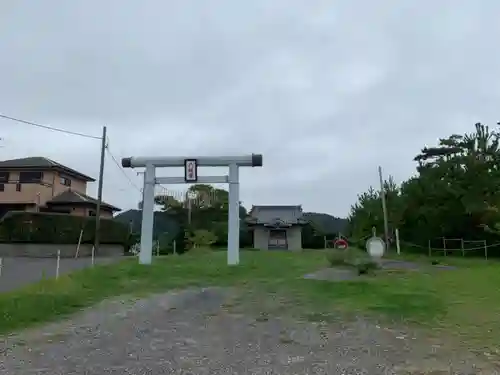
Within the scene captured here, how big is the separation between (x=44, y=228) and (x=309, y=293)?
16.2m

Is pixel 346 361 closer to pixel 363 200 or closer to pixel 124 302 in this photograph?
pixel 124 302

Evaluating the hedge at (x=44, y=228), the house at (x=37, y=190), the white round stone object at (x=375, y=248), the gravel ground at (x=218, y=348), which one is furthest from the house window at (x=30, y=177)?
the gravel ground at (x=218, y=348)

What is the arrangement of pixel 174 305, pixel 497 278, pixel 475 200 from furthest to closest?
pixel 475 200
pixel 497 278
pixel 174 305

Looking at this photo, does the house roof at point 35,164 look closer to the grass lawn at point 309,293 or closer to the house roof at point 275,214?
the house roof at point 275,214

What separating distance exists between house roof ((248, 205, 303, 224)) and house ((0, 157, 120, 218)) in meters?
9.57

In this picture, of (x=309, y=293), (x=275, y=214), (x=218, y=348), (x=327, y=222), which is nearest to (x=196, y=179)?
(x=309, y=293)

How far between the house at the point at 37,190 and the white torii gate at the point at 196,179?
13.2 m

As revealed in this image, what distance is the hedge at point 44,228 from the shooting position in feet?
67.3

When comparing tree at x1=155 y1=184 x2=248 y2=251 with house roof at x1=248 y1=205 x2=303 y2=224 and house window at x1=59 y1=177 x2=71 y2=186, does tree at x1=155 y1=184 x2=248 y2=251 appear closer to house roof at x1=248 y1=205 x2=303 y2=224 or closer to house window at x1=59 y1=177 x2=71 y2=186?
house roof at x1=248 y1=205 x2=303 y2=224

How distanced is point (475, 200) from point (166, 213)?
16.5 m

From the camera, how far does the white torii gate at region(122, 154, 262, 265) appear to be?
484 inches

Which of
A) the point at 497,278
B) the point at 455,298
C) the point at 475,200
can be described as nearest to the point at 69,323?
the point at 455,298

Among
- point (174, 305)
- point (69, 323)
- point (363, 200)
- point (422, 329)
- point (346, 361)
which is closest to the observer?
point (346, 361)

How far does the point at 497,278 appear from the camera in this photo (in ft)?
33.8
